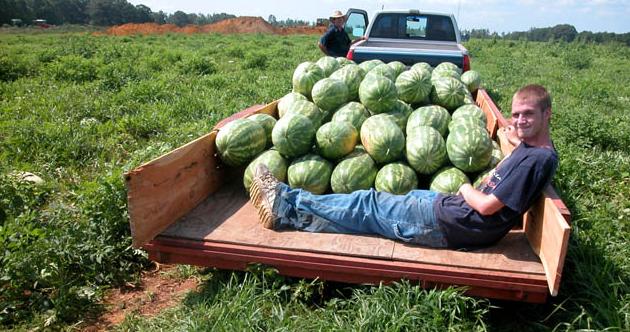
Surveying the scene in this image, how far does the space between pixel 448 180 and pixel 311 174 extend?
1.12m

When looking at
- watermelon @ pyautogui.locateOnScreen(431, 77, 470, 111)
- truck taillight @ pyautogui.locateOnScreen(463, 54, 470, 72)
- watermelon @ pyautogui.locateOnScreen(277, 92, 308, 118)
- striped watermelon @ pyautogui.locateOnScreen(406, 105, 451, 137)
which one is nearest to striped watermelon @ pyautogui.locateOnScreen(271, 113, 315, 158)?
watermelon @ pyautogui.locateOnScreen(277, 92, 308, 118)

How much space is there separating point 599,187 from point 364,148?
2.76 metres

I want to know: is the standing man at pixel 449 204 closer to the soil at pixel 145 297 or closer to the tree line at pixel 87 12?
the soil at pixel 145 297

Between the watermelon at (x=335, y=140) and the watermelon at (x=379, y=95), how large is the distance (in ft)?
1.78

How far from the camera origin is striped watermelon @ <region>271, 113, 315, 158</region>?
413cm

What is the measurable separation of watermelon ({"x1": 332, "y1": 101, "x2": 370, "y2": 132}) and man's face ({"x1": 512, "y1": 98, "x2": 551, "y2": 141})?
1641mm

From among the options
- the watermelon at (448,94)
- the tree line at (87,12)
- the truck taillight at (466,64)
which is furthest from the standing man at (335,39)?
the tree line at (87,12)

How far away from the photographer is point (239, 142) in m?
4.22

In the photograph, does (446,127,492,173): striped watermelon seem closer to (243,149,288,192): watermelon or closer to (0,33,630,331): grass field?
(0,33,630,331): grass field

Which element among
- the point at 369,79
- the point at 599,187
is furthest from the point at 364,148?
the point at 599,187

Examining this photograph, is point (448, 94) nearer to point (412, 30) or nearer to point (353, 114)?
point (353, 114)

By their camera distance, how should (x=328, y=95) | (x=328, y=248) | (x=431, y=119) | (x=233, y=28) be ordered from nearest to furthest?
(x=328, y=248)
(x=431, y=119)
(x=328, y=95)
(x=233, y=28)

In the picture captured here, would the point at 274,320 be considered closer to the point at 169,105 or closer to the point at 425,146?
the point at 425,146

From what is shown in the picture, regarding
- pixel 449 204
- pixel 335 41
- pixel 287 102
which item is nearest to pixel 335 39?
pixel 335 41
